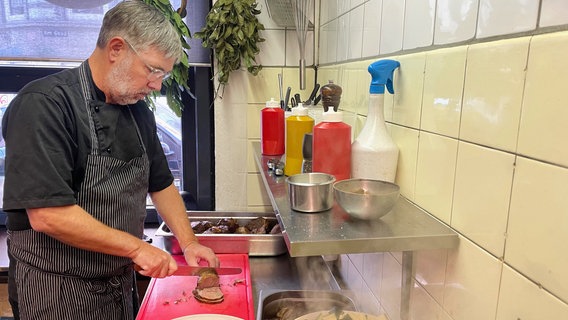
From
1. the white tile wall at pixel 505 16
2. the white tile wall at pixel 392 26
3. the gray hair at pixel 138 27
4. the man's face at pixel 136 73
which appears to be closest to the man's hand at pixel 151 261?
the man's face at pixel 136 73

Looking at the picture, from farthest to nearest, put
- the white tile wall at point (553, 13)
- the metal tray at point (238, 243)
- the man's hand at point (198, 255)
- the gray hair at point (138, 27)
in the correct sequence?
1. the metal tray at point (238, 243)
2. the man's hand at point (198, 255)
3. the gray hair at point (138, 27)
4. the white tile wall at point (553, 13)

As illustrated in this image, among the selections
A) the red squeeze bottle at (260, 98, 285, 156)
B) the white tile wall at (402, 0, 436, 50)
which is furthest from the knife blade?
the white tile wall at (402, 0, 436, 50)

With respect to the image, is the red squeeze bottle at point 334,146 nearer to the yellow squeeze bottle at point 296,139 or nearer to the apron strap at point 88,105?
the yellow squeeze bottle at point 296,139

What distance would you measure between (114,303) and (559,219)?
1.30 metres

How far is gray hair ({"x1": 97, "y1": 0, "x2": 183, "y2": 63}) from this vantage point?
1235 mm

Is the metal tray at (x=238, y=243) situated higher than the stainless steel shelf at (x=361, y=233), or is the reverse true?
the stainless steel shelf at (x=361, y=233)

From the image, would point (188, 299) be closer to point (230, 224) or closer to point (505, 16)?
point (230, 224)

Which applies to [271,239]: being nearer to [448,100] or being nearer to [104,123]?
[104,123]

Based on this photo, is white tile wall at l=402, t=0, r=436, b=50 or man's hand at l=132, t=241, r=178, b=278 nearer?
white tile wall at l=402, t=0, r=436, b=50

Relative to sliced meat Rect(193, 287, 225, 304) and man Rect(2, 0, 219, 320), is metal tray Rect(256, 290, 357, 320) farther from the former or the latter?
man Rect(2, 0, 219, 320)

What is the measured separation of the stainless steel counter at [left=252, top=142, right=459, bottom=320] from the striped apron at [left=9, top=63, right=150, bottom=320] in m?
0.61

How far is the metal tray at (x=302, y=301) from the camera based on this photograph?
4.36 ft

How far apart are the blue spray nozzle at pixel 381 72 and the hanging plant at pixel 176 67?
49.6 inches

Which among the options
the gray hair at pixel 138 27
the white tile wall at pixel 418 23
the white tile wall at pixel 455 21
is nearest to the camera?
the white tile wall at pixel 455 21
